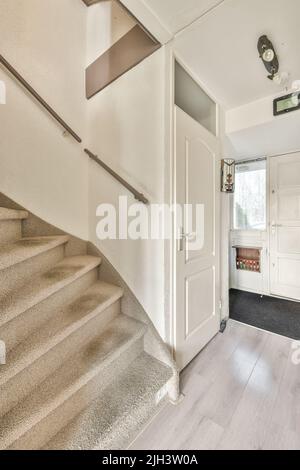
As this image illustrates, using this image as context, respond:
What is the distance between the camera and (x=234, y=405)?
133 centimetres

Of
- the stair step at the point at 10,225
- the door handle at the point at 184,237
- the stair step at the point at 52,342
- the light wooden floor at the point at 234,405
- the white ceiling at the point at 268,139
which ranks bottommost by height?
the light wooden floor at the point at 234,405

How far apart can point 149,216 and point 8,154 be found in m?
1.18

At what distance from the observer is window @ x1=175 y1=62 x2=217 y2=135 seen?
66.3 inches

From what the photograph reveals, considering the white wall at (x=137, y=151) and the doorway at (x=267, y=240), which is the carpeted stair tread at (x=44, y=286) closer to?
the white wall at (x=137, y=151)

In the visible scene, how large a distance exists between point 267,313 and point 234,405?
1566mm

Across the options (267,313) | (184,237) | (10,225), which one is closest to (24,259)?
(10,225)

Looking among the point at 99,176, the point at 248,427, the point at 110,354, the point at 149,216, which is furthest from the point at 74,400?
the point at 99,176

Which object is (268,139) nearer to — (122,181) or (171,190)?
(171,190)

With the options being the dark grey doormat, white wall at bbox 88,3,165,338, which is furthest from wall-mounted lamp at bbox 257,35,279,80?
the dark grey doormat

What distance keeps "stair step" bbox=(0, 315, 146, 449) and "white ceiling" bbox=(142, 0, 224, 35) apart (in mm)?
2032

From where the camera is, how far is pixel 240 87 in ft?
6.29

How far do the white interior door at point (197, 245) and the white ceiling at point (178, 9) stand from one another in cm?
49

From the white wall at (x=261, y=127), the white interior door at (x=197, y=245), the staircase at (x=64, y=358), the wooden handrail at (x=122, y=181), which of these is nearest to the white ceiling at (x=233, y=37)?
the white wall at (x=261, y=127)

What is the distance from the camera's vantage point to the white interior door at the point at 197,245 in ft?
5.02
